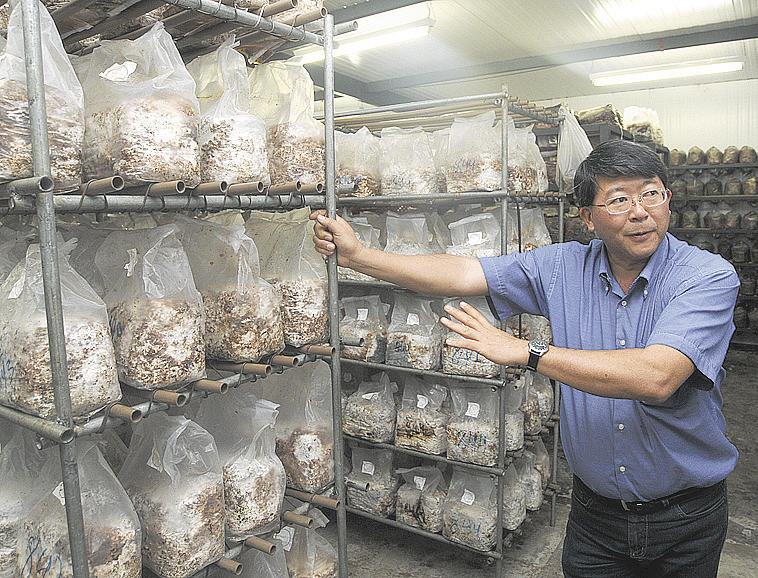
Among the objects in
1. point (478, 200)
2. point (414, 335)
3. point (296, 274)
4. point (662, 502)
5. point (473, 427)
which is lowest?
point (473, 427)

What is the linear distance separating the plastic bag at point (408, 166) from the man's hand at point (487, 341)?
1.56 metres

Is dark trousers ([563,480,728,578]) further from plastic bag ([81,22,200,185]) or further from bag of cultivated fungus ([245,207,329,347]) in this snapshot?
plastic bag ([81,22,200,185])

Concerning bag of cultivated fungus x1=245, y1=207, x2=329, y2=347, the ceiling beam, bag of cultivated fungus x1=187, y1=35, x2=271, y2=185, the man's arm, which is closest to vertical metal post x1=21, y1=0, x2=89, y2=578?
bag of cultivated fungus x1=187, y1=35, x2=271, y2=185

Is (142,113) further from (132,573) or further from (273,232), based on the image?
(132,573)

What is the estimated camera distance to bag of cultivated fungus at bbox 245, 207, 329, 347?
6.00 ft

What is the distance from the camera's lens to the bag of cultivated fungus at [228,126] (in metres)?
1.56

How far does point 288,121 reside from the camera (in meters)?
1.79

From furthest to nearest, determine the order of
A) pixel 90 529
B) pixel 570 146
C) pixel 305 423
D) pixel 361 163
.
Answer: pixel 570 146, pixel 361 163, pixel 305 423, pixel 90 529

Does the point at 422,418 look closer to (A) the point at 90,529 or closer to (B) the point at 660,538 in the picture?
(B) the point at 660,538

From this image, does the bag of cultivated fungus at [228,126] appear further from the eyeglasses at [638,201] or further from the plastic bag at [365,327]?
the plastic bag at [365,327]

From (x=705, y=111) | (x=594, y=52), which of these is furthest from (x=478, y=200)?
(x=705, y=111)

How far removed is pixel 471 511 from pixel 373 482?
623mm

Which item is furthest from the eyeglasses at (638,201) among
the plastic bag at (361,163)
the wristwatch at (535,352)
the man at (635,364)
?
the plastic bag at (361,163)

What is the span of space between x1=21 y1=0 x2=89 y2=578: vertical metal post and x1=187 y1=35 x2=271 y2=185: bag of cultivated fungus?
15.5 inches
